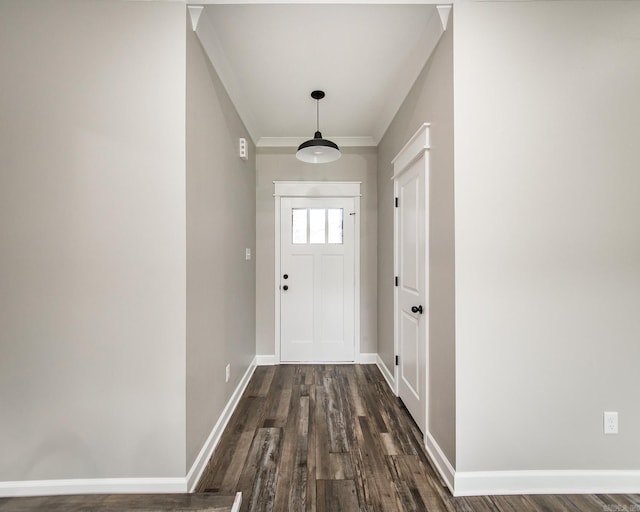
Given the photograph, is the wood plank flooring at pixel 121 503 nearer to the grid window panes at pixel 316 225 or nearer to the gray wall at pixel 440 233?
the gray wall at pixel 440 233

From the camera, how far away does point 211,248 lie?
76.7 inches

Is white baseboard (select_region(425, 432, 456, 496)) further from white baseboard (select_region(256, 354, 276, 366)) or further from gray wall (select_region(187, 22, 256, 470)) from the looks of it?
white baseboard (select_region(256, 354, 276, 366))

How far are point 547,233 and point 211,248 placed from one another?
1.95 metres

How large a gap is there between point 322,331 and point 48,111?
2.92 metres

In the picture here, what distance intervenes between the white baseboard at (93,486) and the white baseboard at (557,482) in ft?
4.94

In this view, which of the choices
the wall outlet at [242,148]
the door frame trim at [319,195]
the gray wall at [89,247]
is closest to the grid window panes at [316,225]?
the door frame trim at [319,195]

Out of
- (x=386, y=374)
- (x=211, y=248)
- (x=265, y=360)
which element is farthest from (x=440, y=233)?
(x=265, y=360)

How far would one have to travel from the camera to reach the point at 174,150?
153 cm

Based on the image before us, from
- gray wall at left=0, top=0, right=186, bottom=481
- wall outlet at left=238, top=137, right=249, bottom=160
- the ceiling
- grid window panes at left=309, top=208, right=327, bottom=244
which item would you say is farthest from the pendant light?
gray wall at left=0, top=0, right=186, bottom=481

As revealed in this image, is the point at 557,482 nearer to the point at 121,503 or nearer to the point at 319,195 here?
the point at 121,503

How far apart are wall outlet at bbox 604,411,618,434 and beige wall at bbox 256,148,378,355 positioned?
211 cm

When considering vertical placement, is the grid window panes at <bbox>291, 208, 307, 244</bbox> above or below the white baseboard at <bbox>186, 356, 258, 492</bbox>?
above

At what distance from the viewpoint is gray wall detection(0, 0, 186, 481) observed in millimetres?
1509

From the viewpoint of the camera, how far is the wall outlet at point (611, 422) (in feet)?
5.14
